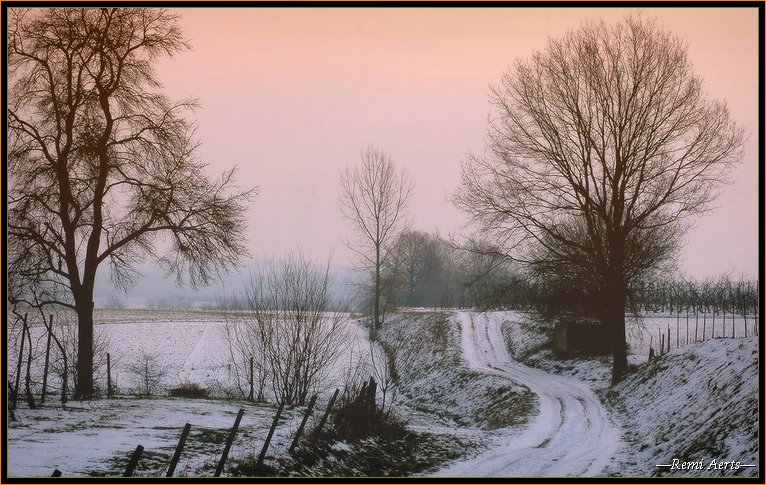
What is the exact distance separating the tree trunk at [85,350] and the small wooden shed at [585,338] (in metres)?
22.7

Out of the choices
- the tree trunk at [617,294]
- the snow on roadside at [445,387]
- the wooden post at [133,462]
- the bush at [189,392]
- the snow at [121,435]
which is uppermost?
the tree trunk at [617,294]

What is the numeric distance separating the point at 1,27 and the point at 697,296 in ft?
161

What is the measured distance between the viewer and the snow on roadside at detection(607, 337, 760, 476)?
487 inches

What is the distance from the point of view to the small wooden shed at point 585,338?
31953 millimetres

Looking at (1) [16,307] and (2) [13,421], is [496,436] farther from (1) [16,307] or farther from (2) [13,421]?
(1) [16,307]

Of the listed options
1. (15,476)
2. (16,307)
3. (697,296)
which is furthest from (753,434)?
(697,296)

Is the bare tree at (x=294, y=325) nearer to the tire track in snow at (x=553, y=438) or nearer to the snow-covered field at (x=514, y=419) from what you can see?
the snow-covered field at (x=514, y=419)

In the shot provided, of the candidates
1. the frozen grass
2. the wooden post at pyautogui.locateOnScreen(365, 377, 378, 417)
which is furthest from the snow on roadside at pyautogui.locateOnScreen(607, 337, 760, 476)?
the wooden post at pyautogui.locateOnScreen(365, 377, 378, 417)

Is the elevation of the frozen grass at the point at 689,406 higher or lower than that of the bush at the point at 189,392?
higher

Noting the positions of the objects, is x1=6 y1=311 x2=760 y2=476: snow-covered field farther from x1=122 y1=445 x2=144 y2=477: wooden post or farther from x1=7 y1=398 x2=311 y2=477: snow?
x1=122 y1=445 x2=144 y2=477: wooden post

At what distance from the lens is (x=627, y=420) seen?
19.4 m
